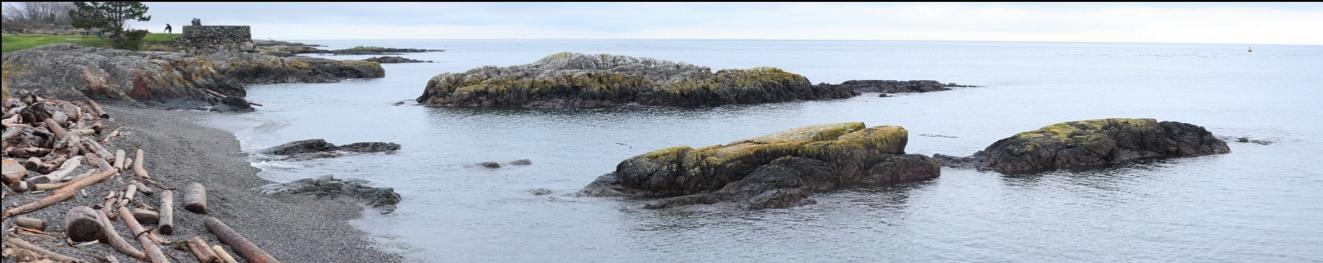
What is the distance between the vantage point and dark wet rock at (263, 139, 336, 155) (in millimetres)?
40125

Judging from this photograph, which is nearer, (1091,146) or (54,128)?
(54,128)

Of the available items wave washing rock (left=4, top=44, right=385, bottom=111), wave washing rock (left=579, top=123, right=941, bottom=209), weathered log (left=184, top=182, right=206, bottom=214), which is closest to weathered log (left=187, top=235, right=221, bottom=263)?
weathered log (left=184, top=182, right=206, bottom=214)

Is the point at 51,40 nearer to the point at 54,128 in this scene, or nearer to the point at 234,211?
the point at 54,128

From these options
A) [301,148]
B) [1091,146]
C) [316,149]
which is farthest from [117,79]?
[1091,146]

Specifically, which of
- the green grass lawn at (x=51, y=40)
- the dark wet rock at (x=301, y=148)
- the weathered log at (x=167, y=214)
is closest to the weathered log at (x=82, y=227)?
the weathered log at (x=167, y=214)

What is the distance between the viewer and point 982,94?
3612 inches

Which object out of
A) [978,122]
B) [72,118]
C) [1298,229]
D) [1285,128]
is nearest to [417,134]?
[72,118]

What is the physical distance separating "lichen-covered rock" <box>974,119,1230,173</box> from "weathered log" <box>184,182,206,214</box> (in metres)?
28.3

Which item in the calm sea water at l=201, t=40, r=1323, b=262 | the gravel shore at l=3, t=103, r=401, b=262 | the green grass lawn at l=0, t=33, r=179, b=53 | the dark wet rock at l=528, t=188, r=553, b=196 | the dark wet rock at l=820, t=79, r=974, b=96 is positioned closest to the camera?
the gravel shore at l=3, t=103, r=401, b=262

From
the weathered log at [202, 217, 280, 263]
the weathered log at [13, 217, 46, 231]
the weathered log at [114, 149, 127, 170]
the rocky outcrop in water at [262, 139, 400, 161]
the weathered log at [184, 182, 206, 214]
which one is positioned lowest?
the rocky outcrop in water at [262, 139, 400, 161]

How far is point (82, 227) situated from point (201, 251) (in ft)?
6.72

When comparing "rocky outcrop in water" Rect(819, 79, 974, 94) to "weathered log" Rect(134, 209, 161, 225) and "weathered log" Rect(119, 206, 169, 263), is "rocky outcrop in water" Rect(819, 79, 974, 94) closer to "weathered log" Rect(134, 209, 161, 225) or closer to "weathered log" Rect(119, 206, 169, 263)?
"weathered log" Rect(134, 209, 161, 225)

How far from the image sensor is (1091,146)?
39719 mm

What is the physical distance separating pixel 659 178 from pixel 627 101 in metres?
40.5
